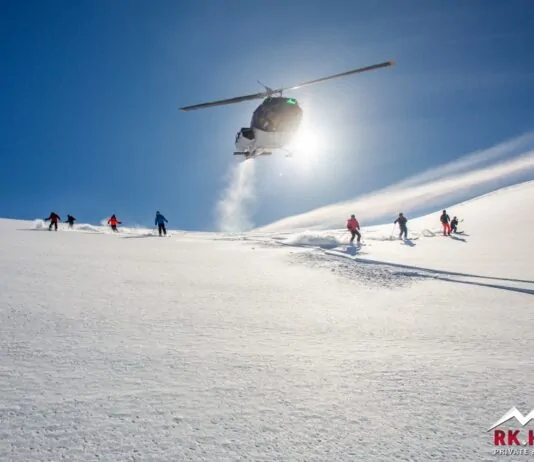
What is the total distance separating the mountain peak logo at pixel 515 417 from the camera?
2473 millimetres

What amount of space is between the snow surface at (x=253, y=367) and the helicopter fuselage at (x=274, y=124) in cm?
1447

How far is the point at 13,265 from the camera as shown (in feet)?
24.4

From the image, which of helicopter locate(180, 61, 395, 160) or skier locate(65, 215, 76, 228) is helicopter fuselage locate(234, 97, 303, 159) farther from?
skier locate(65, 215, 76, 228)

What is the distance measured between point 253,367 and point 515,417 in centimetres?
200

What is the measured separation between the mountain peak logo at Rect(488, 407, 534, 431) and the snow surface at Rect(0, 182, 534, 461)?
1.8 inches

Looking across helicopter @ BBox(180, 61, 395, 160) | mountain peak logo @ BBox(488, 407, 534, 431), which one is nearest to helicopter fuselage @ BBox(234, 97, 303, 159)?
helicopter @ BBox(180, 61, 395, 160)

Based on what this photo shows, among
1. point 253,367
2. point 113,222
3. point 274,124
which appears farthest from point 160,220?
point 253,367

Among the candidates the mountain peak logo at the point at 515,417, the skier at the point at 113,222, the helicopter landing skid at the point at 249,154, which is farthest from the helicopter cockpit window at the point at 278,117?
the mountain peak logo at the point at 515,417

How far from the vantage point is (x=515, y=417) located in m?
2.54

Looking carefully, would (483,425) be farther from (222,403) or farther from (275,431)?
(222,403)

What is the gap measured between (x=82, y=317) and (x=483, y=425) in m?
4.27

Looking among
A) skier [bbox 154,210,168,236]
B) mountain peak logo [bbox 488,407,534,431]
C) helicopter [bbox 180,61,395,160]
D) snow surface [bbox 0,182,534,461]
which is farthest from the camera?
skier [bbox 154,210,168,236]

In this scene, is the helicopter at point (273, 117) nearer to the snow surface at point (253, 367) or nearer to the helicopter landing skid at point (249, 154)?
the helicopter landing skid at point (249, 154)

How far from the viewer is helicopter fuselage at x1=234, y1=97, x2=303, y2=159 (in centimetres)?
1980
